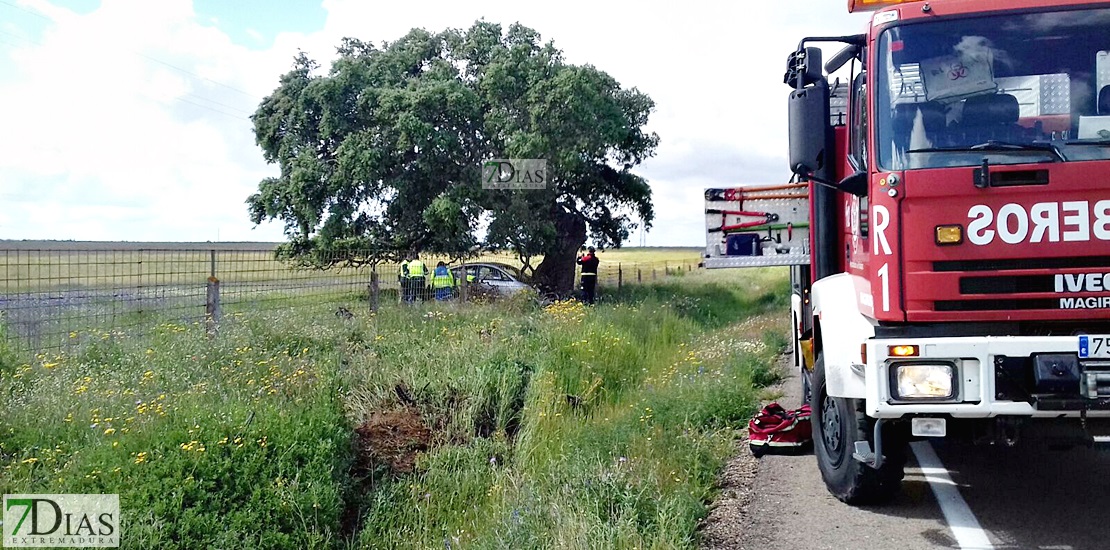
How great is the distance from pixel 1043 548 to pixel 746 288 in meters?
26.5

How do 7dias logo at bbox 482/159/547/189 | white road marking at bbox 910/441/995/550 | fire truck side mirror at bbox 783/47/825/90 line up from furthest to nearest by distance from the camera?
7dias logo at bbox 482/159/547/189 < fire truck side mirror at bbox 783/47/825/90 < white road marking at bbox 910/441/995/550

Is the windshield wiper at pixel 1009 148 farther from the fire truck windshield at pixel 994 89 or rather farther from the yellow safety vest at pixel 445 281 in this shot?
the yellow safety vest at pixel 445 281

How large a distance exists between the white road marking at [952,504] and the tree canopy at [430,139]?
44.3ft

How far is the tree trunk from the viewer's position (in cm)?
2252

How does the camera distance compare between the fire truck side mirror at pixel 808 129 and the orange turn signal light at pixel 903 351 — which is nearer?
the orange turn signal light at pixel 903 351

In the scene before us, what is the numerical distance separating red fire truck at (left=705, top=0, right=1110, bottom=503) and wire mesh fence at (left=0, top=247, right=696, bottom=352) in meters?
7.81

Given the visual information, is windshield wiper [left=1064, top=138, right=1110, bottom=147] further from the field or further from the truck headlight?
the field

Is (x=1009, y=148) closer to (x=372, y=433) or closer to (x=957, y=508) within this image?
(x=957, y=508)

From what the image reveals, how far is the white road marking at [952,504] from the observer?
474 cm

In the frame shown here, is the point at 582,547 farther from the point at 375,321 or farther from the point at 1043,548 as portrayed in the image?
the point at 375,321

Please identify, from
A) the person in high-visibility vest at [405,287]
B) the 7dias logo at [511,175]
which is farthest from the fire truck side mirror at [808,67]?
the 7dias logo at [511,175]

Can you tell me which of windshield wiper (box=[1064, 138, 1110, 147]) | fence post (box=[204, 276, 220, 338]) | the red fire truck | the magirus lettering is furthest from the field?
windshield wiper (box=[1064, 138, 1110, 147])

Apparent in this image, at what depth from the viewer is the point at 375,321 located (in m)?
12.1

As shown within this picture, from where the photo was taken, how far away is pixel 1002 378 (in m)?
4.29
